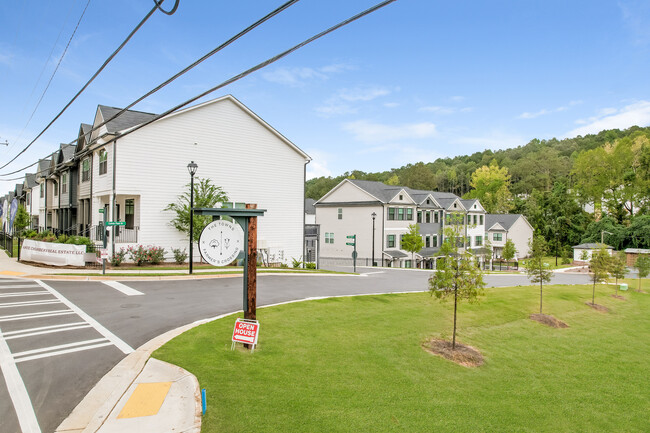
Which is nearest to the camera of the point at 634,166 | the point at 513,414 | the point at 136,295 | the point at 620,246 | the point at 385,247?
the point at 513,414

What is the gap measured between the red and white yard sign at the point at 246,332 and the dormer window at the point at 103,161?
21.7 meters

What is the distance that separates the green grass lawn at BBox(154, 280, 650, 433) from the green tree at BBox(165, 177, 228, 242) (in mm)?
13752

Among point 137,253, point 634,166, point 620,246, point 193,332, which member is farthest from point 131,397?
point 634,166

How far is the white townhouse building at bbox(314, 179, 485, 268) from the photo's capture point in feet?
156

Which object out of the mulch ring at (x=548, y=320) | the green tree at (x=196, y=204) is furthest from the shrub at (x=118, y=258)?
the mulch ring at (x=548, y=320)

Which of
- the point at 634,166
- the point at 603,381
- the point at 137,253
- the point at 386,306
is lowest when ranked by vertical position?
the point at 603,381

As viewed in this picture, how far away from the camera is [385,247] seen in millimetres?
47719

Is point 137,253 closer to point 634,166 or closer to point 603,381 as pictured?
point 603,381

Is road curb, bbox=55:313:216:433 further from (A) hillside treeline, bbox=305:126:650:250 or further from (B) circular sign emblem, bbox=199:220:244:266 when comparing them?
(A) hillside treeline, bbox=305:126:650:250

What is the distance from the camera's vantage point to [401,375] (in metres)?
8.88

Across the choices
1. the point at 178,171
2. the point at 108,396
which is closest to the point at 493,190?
the point at 178,171

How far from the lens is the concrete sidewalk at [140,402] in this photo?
575cm

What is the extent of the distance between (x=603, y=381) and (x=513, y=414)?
4.81m

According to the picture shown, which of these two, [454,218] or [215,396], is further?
[454,218]
